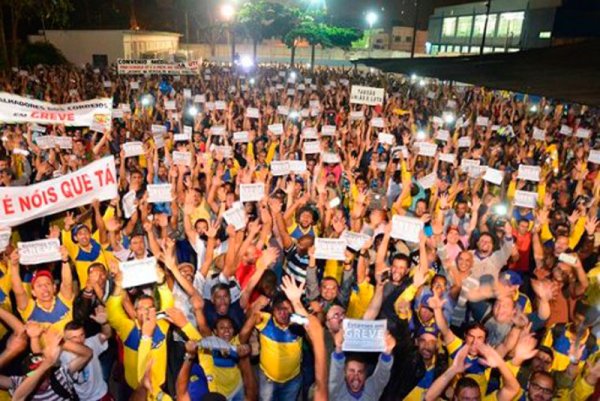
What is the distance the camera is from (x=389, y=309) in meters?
5.16

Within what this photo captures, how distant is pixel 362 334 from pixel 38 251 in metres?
3.02

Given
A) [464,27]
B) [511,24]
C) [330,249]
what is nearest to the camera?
[330,249]

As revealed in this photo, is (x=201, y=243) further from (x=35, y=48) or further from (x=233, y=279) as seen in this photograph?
(x=35, y=48)

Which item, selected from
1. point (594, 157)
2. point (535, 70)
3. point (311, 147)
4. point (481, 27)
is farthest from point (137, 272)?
point (481, 27)

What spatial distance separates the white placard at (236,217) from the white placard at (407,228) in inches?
63.5

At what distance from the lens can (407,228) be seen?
5621 millimetres

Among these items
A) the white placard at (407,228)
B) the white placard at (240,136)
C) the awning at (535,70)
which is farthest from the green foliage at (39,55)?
the white placard at (407,228)

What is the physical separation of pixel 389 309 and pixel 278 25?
1145 inches

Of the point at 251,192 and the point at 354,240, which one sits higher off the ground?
the point at 251,192

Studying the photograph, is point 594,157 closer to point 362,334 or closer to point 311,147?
point 311,147

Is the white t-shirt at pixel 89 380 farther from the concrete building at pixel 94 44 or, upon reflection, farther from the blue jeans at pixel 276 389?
the concrete building at pixel 94 44

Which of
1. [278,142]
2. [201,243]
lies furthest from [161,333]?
[278,142]

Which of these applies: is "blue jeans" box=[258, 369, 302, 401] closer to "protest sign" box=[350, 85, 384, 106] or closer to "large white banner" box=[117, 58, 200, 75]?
"protest sign" box=[350, 85, 384, 106]

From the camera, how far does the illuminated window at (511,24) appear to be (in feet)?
152
